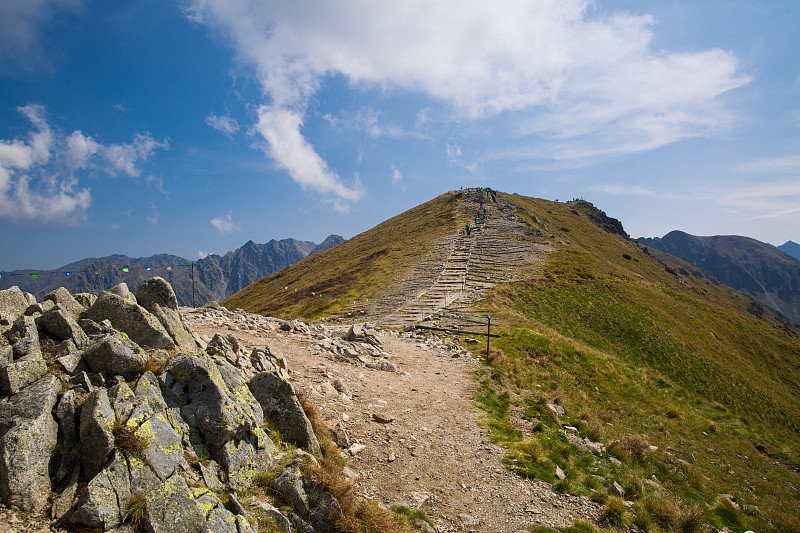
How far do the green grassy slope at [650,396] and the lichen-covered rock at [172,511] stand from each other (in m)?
9.62

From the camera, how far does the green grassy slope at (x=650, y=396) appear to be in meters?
13.4

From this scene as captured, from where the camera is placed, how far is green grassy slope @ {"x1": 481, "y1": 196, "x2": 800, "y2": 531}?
1341 centimetres

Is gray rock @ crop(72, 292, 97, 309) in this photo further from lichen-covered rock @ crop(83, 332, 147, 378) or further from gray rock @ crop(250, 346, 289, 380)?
gray rock @ crop(250, 346, 289, 380)

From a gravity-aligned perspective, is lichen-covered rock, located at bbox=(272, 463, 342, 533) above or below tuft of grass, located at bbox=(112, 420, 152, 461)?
below

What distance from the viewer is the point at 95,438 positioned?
6309mm

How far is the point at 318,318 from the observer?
45.2 meters

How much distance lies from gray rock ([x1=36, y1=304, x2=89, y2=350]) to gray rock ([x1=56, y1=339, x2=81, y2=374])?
231 mm

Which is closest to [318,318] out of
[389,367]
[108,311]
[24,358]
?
[389,367]

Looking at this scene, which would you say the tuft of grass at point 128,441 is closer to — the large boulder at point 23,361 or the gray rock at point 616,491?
the large boulder at point 23,361

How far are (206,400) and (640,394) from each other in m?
28.2

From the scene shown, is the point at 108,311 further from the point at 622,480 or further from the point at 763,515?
the point at 763,515

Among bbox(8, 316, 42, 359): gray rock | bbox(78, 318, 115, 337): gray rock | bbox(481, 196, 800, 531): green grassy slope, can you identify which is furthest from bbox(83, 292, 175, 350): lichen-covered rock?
bbox(481, 196, 800, 531): green grassy slope

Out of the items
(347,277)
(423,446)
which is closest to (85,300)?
(423,446)

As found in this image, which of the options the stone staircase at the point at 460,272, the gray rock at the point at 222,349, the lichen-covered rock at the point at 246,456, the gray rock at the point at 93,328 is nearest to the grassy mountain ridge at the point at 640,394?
the stone staircase at the point at 460,272
